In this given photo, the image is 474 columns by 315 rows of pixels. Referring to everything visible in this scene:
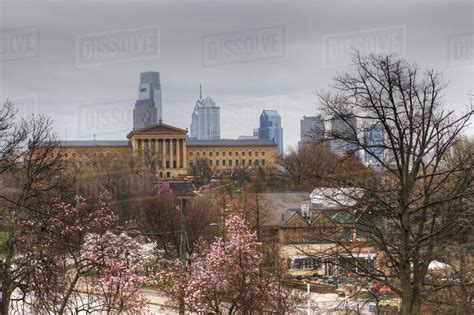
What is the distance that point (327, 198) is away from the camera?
1261 cm

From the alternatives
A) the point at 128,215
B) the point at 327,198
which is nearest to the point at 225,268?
the point at 327,198

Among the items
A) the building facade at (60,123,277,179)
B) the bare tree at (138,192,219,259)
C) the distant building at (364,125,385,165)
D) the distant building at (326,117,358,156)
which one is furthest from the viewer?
the building facade at (60,123,277,179)

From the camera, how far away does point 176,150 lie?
530 ft

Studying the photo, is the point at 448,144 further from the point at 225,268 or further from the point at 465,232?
the point at 225,268

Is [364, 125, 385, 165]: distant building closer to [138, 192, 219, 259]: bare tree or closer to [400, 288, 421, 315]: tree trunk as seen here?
[400, 288, 421, 315]: tree trunk

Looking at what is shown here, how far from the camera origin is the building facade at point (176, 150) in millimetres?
138175

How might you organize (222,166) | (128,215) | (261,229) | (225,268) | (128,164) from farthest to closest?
1. (222,166)
2. (128,164)
3. (128,215)
4. (261,229)
5. (225,268)

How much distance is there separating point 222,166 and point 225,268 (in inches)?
6587

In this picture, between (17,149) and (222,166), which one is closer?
(17,149)

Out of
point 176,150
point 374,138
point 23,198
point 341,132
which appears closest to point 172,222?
point 23,198

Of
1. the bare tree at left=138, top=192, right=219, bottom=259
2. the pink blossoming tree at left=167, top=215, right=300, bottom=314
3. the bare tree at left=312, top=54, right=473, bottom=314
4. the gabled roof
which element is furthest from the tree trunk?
the gabled roof

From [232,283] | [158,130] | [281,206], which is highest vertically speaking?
[158,130]

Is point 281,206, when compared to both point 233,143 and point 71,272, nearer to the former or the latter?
point 71,272

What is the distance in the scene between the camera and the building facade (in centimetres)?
13818
